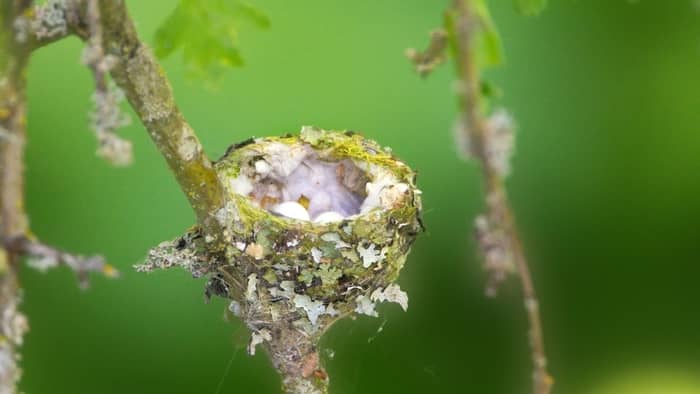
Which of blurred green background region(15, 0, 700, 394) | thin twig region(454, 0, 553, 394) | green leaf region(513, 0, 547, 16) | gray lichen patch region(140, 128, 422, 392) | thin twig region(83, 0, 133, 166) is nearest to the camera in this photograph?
thin twig region(454, 0, 553, 394)

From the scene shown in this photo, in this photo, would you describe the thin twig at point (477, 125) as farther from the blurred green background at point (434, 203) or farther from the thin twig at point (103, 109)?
the blurred green background at point (434, 203)

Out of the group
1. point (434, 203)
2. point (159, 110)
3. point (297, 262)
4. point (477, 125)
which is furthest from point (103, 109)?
point (434, 203)

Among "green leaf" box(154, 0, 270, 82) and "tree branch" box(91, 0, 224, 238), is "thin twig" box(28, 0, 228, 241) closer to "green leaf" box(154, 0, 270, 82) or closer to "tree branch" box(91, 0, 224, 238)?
"tree branch" box(91, 0, 224, 238)

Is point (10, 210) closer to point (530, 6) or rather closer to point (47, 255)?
point (47, 255)

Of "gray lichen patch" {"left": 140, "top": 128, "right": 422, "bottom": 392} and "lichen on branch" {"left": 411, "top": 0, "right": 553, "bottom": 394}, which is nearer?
"lichen on branch" {"left": 411, "top": 0, "right": 553, "bottom": 394}

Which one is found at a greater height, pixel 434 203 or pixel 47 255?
pixel 434 203

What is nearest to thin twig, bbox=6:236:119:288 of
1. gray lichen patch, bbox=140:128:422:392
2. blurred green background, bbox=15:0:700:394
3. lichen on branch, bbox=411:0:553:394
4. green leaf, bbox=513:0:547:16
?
lichen on branch, bbox=411:0:553:394
